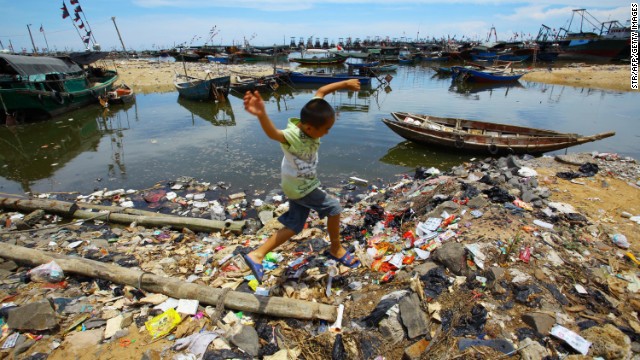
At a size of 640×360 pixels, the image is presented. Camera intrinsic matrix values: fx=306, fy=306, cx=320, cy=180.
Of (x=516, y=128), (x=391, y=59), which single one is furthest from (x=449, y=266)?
(x=391, y=59)

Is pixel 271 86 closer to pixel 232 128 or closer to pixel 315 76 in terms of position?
pixel 315 76

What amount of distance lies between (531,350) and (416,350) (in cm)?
74

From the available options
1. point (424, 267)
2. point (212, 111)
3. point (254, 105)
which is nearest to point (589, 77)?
point (212, 111)

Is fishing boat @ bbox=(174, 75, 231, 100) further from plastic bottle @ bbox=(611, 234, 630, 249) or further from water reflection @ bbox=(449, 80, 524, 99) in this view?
plastic bottle @ bbox=(611, 234, 630, 249)

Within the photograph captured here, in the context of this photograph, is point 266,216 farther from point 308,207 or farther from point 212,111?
point 212,111

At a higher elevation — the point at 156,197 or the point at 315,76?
the point at 315,76

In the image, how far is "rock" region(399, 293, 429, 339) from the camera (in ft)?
7.27

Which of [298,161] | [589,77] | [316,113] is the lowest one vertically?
[589,77]

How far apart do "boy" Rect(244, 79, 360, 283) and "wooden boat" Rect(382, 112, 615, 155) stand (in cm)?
755

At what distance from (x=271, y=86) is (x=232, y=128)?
33.1ft

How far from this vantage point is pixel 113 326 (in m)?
2.45

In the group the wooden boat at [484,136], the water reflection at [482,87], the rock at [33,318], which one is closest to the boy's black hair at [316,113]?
the rock at [33,318]

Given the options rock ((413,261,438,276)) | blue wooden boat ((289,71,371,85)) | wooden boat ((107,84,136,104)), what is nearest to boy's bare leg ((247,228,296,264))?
rock ((413,261,438,276))

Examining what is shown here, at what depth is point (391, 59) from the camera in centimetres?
4488
